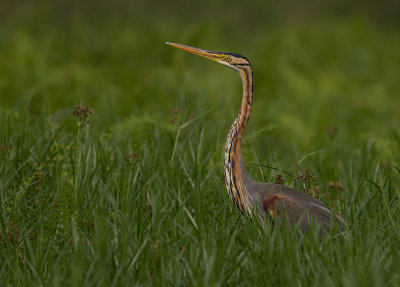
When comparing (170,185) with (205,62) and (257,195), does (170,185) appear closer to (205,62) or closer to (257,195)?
(257,195)

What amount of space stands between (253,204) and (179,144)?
1.64 m

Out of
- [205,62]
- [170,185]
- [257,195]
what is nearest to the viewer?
[257,195]

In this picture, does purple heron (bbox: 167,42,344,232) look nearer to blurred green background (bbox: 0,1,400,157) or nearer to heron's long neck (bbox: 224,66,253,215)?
heron's long neck (bbox: 224,66,253,215)

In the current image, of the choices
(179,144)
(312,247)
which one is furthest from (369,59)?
(312,247)

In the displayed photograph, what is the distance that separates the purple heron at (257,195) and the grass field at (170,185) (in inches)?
5.0

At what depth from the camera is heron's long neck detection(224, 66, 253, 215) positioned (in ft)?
14.4

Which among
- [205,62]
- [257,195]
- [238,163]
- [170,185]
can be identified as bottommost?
[205,62]

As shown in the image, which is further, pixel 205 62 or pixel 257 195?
pixel 205 62

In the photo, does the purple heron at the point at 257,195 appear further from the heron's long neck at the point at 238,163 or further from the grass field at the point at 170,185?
the grass field at the point at 170,185

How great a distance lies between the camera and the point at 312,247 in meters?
3.66

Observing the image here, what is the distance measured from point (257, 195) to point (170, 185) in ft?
3.05

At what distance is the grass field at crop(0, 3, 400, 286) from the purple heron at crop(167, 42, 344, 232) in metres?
0.13

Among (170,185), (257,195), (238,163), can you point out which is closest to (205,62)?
(170,185)

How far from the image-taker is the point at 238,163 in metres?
4.48
